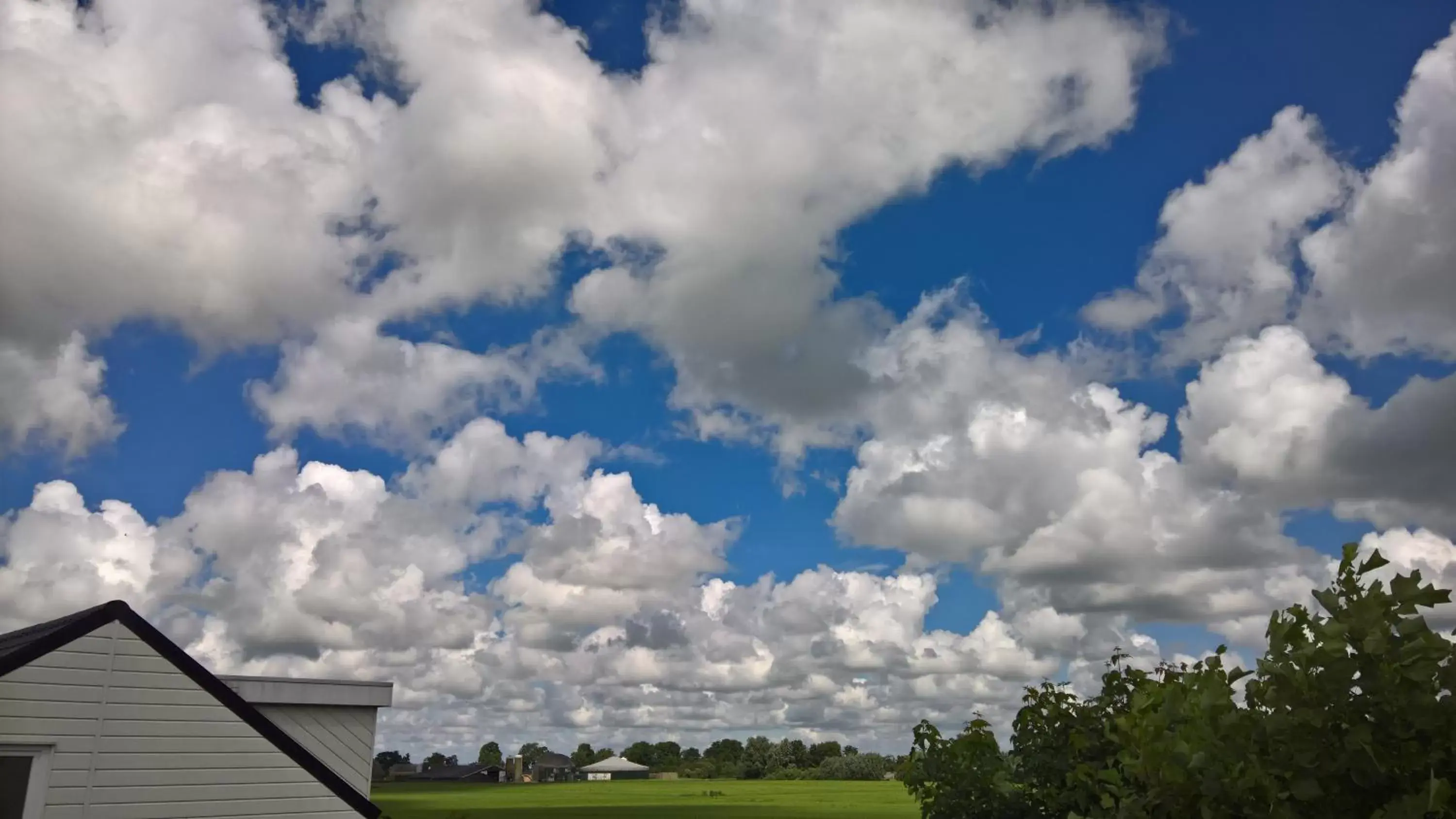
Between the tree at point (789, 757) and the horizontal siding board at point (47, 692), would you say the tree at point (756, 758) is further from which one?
the horizontal siding board at point (47, 692)

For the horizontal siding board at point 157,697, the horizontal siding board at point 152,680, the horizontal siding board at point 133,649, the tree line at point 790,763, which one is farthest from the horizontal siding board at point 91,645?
the tree line at point 790,763

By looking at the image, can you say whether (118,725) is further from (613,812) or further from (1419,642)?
(613,812)

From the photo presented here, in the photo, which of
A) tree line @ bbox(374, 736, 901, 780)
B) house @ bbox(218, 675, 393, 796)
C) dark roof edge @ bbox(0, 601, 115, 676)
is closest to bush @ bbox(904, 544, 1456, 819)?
dark roof edge @ bbox(0, 601, 115, 676)

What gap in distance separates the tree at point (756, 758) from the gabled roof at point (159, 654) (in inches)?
6885

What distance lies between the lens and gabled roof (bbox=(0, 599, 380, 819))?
39.4 feet

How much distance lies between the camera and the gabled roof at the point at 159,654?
39.4 ft

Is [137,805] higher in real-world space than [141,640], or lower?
lower

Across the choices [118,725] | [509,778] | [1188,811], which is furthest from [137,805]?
[509,778]

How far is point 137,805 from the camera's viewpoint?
41.3 ft

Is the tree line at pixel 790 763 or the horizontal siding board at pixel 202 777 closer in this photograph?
the horizontal siding board at pixel 202 777

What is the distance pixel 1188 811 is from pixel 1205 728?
0.48m

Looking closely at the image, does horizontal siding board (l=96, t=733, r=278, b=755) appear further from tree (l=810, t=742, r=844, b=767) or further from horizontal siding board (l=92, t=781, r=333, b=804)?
tree (l=810, t=742, r=844, b=767)

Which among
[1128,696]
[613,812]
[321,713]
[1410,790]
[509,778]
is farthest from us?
[509,778]

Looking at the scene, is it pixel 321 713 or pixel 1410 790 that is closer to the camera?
pixel 1410 790
